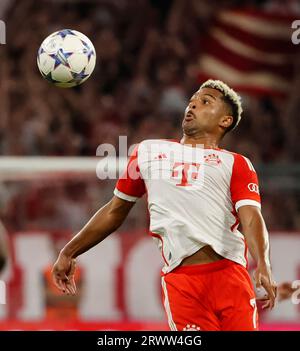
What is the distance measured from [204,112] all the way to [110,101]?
6344mm

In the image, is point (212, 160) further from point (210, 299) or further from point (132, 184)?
point (210, 299)

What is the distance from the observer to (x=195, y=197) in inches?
250

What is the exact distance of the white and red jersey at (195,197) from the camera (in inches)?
247

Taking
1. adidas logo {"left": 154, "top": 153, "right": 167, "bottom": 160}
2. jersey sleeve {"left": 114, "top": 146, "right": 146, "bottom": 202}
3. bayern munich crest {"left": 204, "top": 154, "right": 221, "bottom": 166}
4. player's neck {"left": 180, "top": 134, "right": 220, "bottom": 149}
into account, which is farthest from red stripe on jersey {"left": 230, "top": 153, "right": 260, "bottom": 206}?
jersey sleeve {"left": 114, "top": 146, "right": 146, "bottom": 202}

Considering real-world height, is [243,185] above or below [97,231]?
above

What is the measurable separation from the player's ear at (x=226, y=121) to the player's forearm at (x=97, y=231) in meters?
0.90

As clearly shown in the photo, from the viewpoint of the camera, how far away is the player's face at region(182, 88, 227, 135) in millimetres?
6637

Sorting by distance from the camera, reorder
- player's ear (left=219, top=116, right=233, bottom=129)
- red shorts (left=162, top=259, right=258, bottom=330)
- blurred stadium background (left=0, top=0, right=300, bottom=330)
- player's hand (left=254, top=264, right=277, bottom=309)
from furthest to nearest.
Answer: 1. blurred stadium background (left=0, top=0, right=300, bottom=330)
2. player's ear (left=219, top=116, right=233, bottom=129)
3. red shorts (left=162, top=259, right=258, bottom=330)
4. player's hand (left=254, top=264, right=277, bottom=309)

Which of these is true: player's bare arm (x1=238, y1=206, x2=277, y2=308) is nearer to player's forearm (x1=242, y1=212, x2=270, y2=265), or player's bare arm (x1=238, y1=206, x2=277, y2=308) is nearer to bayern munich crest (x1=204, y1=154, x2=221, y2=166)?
player's forearm (x1=242, y1=212, x2=270, y2=265)

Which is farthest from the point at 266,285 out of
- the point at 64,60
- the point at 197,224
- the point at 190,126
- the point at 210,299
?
the point at 64,60

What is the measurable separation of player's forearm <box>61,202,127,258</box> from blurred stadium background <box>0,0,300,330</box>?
3796 mm
